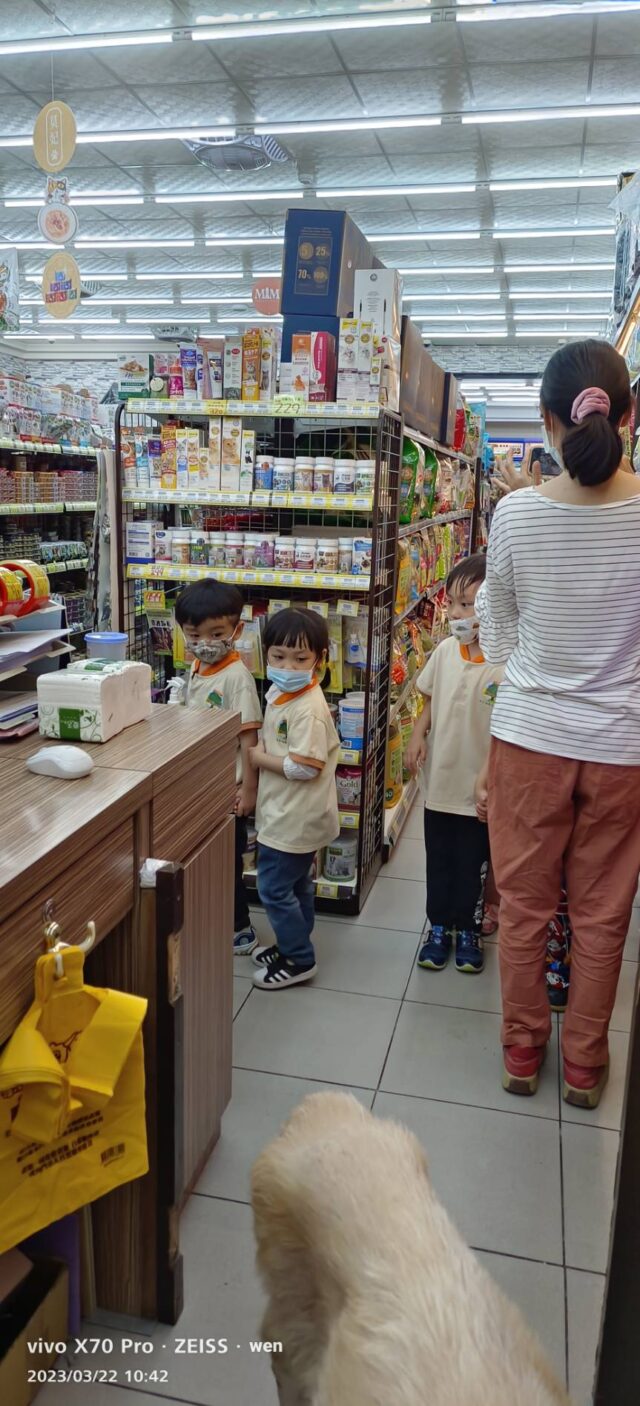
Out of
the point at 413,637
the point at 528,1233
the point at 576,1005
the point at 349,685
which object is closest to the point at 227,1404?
the point at 528,1233

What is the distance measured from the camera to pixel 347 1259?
92 cm

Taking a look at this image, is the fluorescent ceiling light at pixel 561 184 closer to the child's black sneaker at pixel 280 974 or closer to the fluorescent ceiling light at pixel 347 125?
the fluorescent ceiling light at pixel 347 125

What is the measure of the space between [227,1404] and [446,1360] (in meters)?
1.11

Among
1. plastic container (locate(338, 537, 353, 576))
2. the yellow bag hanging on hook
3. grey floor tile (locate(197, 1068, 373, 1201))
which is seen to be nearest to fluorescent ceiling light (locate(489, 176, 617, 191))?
plastic container (locate(338, 537, 353, 576))

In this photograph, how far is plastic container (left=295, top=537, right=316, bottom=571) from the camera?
3.40 m

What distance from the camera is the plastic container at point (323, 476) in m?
3.35

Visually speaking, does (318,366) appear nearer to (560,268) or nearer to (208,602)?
(208,602)

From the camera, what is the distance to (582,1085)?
248 centimetres

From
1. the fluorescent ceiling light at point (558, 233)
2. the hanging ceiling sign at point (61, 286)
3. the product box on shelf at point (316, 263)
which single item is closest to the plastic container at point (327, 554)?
the product box on shelf at point (316, 263)

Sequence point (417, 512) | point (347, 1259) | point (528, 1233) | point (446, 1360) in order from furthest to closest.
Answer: point (417, 512), point (528, 1233), point (347, 1259), point (446, 1360)

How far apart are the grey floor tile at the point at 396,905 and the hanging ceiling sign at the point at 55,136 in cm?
466

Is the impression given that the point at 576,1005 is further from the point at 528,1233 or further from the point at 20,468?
the point at 20,468

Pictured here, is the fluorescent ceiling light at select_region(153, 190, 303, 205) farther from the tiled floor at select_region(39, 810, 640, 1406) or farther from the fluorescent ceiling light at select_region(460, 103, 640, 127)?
the tiled floor at select_region(39, 810, 640, 1406)

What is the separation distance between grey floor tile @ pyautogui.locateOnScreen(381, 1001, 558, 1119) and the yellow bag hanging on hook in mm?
1401
